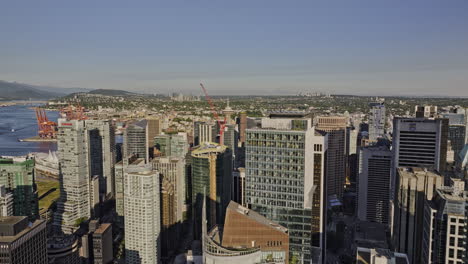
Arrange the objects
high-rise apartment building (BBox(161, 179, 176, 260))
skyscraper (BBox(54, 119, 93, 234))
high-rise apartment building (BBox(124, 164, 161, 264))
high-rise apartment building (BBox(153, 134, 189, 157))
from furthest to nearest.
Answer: high-rise apartment building (BBox(153, 134, 189, 157)), skyscraper (BBox(54, 119, 93, 234)), high-rise apartment building (BBox(161, 179, 176, 260)), high-rise apartment building (BBox(124, 164, 161, 264))

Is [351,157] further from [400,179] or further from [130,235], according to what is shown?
[130,235]

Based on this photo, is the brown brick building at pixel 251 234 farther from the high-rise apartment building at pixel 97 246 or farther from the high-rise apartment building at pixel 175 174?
the high-rise apartment building at pixel 175 174

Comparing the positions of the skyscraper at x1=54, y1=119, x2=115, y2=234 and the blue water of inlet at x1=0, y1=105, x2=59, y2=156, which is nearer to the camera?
the skyscraper at x1=54, y1=119, x2=115, y2=234

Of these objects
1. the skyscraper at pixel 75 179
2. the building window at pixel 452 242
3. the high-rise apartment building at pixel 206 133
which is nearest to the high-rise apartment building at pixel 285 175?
the building window at pixel 452 242

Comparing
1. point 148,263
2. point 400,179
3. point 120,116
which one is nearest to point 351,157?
point 400,179

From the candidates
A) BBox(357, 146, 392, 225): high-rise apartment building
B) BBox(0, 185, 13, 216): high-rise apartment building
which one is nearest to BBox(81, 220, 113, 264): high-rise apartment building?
BBox(0, 185, 13, 216): high-rise apartment building

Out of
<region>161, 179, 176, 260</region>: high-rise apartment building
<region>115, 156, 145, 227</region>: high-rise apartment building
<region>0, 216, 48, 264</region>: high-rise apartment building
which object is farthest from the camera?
<region>115, 156, 145, 227</region>: high-rise apartment building

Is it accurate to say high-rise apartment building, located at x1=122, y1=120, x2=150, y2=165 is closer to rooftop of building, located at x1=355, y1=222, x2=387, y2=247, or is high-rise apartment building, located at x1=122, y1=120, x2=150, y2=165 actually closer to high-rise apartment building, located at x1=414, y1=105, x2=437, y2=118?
rooftop of building, located at x1=355, y1=222, x2=387, y2=247
